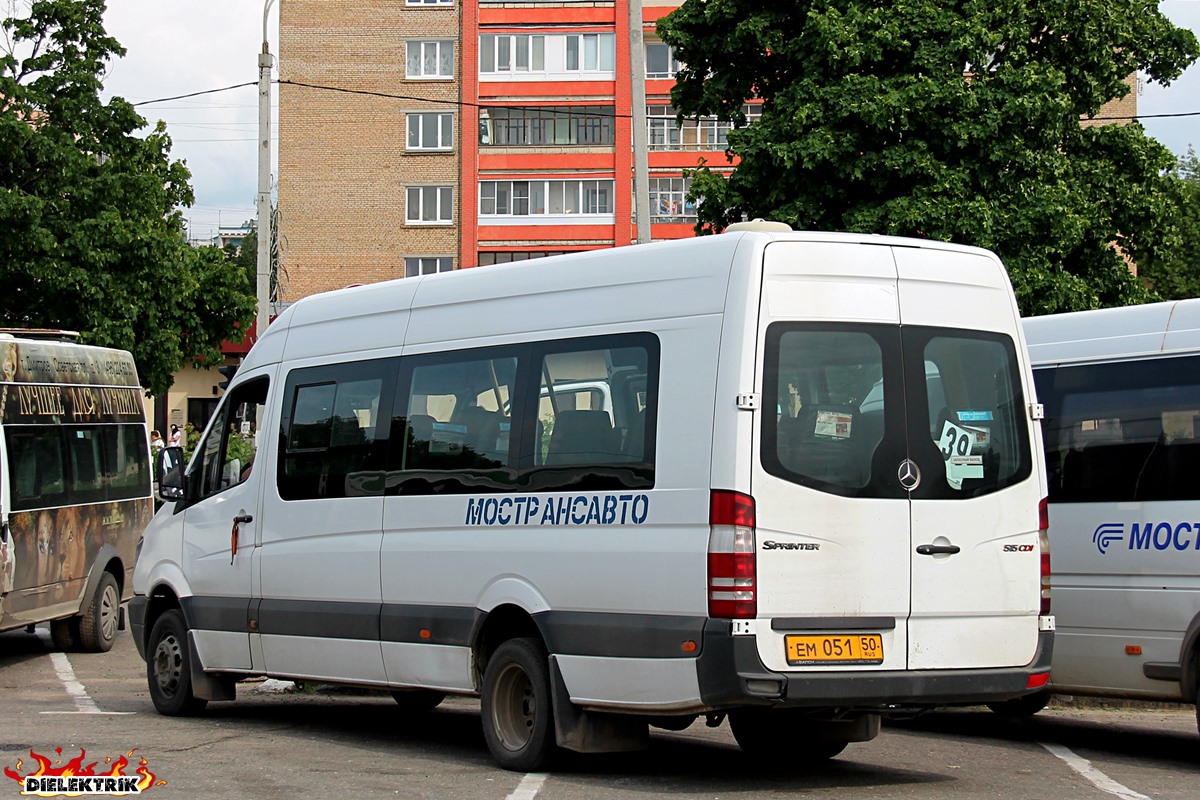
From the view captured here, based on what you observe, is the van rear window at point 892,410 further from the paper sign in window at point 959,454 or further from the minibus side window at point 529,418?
the minibus side window at point 529,418

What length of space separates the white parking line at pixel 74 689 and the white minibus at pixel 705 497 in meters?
2.95

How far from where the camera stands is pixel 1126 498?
10508mm

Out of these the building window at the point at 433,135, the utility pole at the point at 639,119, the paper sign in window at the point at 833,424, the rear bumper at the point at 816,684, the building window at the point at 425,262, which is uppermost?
the building window at the point at 433,135

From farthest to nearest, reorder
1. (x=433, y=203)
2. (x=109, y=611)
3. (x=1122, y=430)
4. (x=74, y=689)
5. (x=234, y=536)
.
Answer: (x=433, y=203) < (x=109, y=611) < (x=74, y=689) < (x=234, y=536) < (x=1122, y=430)

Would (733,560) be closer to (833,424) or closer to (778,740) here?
(833,424)

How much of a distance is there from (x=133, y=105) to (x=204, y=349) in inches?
203

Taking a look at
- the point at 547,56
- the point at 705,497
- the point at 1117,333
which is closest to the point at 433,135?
the point at 547,56

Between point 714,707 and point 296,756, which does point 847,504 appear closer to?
point 714,707

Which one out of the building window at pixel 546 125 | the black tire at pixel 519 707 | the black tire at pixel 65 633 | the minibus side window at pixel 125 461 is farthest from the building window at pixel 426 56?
the black tire at pixel 519 707

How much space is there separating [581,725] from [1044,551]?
2.51 meters

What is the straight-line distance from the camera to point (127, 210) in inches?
1310

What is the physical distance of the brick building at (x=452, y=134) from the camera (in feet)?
192

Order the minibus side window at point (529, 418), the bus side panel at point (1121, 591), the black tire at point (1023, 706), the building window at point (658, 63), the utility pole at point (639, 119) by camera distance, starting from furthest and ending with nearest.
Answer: the building window at point (658, 63), the utility pole at point (639, 119), the black tire at point (1023, 706), the bus side panel at point (1121, 591), the minibus side window at point (529, 418)

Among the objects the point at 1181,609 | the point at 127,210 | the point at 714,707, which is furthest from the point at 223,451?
the point at 127,210
